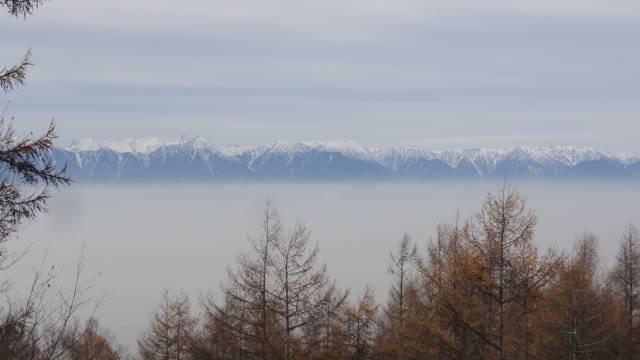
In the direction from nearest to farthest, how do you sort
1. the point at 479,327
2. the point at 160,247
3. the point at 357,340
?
the point at 479,327, the point at 357,340, the point at 160,247

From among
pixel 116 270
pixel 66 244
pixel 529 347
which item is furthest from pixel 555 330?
pixel 66 244

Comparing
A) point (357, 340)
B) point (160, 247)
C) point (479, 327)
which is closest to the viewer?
point (479, 327)

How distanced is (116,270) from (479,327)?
116 m

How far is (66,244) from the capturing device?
618 ft

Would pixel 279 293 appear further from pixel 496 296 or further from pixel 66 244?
pixel 66 244

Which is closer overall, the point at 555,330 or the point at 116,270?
the point at 555,330

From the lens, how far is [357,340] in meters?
26.1

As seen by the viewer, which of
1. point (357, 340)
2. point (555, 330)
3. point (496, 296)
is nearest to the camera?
point (496, 296)

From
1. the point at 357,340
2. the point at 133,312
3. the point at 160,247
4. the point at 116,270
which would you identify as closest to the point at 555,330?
the point at 357,340

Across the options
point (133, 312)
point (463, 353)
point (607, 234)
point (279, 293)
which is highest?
point (607, 234)

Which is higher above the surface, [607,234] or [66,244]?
[607,234]

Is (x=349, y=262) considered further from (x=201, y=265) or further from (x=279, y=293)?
(x=279, y=293)

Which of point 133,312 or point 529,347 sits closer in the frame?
point 529,347

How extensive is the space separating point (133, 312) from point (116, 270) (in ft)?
168
